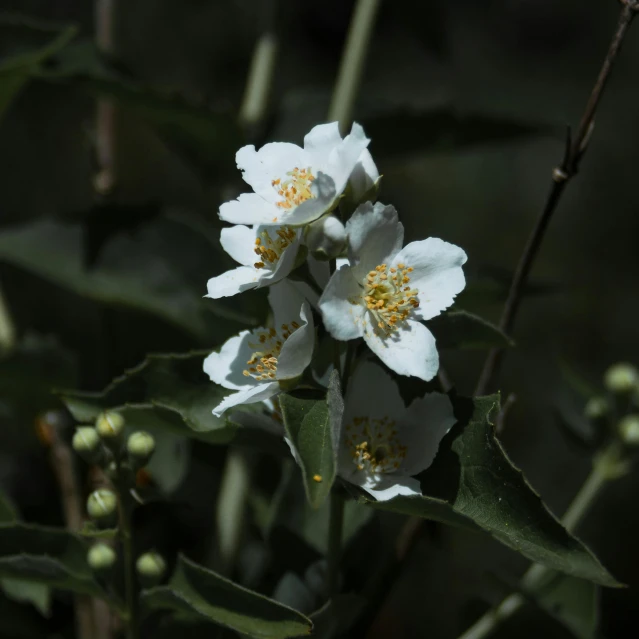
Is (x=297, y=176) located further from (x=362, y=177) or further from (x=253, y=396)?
(x=253, y=396)

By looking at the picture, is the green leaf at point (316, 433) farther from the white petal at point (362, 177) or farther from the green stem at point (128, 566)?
the green stem at point (128, 566)

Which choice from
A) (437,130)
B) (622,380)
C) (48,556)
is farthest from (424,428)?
(437,130)

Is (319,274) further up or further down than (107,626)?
further up

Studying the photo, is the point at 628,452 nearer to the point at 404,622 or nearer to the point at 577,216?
the point at 404,622

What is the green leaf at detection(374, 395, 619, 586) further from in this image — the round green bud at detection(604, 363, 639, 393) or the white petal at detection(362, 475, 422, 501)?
the round green bud at detection(604, 363, 639, 393)

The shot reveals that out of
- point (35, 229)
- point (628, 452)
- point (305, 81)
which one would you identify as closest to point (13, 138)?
point (305, 81)

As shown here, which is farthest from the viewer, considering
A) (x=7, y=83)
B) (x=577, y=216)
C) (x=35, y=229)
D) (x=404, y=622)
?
(x=577, y=216)

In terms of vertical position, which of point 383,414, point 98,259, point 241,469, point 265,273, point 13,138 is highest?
point 265,273
